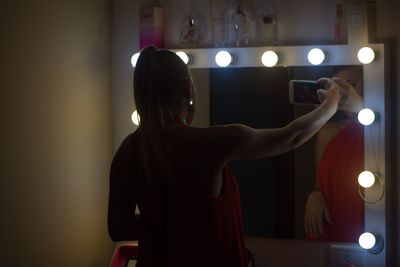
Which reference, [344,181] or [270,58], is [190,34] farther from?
[344,181]

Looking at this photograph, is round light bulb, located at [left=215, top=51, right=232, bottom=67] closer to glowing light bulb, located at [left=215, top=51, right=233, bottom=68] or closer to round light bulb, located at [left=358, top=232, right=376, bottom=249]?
glowing light bulb, located at [left=215, top=51, right=233, bottom=68]

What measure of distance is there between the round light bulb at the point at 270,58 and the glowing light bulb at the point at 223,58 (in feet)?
0.34

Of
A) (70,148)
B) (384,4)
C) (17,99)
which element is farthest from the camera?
(70,148)

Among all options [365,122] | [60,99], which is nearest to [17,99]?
[60,99]

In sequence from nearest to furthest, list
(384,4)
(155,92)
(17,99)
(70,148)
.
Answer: (155,92)
(17,99)
(384,4)
(70,148)

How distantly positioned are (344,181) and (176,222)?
67cm

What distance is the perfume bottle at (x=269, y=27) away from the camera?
1844mm

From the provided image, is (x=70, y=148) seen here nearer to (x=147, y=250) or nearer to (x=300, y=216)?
(x=147, y=250)

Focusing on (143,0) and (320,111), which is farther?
(143,0)

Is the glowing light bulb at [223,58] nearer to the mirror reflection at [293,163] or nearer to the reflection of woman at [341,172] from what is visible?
the mirror reflection at [293,163]

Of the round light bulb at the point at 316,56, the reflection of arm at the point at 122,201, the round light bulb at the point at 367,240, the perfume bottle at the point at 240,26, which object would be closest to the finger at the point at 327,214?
the round light bulb at the point at 367,240

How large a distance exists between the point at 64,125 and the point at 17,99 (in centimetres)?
23

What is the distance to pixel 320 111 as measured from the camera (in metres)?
1.61

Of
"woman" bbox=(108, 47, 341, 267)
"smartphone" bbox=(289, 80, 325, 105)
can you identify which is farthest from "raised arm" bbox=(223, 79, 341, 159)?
"smartphone" bbox=(289, 80, 325, 105)
